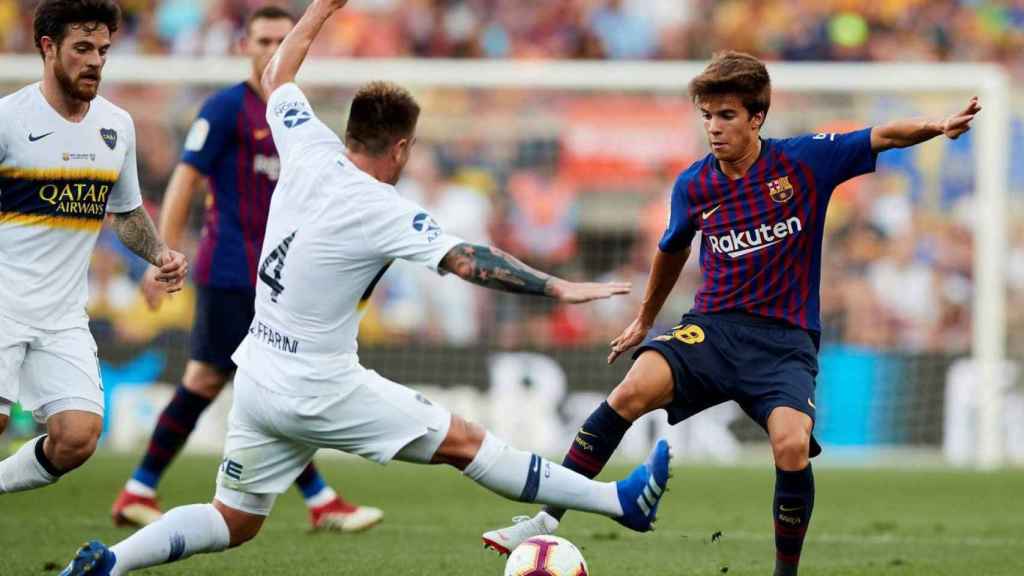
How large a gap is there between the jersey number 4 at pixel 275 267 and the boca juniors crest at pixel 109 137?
4.21ft

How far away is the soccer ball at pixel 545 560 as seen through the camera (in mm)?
5672

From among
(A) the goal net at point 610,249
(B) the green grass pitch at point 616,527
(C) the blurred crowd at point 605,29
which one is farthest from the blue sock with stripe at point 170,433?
(C) the blurred crowd at point 605,29

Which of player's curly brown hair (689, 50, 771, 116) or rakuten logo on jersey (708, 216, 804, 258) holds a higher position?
player's curly brown hair (689, 50, 771, 116)

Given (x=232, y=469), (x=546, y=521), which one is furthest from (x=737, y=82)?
(x=232, y=469)

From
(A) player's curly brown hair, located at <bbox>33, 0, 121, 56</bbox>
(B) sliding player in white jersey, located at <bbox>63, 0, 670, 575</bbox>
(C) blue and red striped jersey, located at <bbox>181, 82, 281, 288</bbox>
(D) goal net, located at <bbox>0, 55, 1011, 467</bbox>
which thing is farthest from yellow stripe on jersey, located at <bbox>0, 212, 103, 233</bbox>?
(D) goal net, located at <bbox>0, 55, 1011, 467</bbox>

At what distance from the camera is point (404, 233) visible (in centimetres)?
518

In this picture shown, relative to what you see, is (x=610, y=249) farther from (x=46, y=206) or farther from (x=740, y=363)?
(x=46, y=206)

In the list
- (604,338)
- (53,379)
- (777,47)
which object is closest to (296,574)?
(53,379)

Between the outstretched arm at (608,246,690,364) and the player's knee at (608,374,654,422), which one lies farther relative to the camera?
the outstretched arm at (608,246,690,364)

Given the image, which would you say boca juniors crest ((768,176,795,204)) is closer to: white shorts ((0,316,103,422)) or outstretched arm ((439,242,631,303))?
outstretched arm ((439,242,631,303))

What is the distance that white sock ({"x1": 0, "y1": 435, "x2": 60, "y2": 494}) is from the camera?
6109 mm

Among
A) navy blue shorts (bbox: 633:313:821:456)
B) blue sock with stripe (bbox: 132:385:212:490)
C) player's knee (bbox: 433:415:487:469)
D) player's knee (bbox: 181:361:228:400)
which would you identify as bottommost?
blue sock with stripe (bbox: 132:385:212:490)

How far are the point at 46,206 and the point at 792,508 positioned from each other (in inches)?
127

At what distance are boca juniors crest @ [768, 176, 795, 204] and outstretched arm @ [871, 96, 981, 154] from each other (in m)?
0.38
